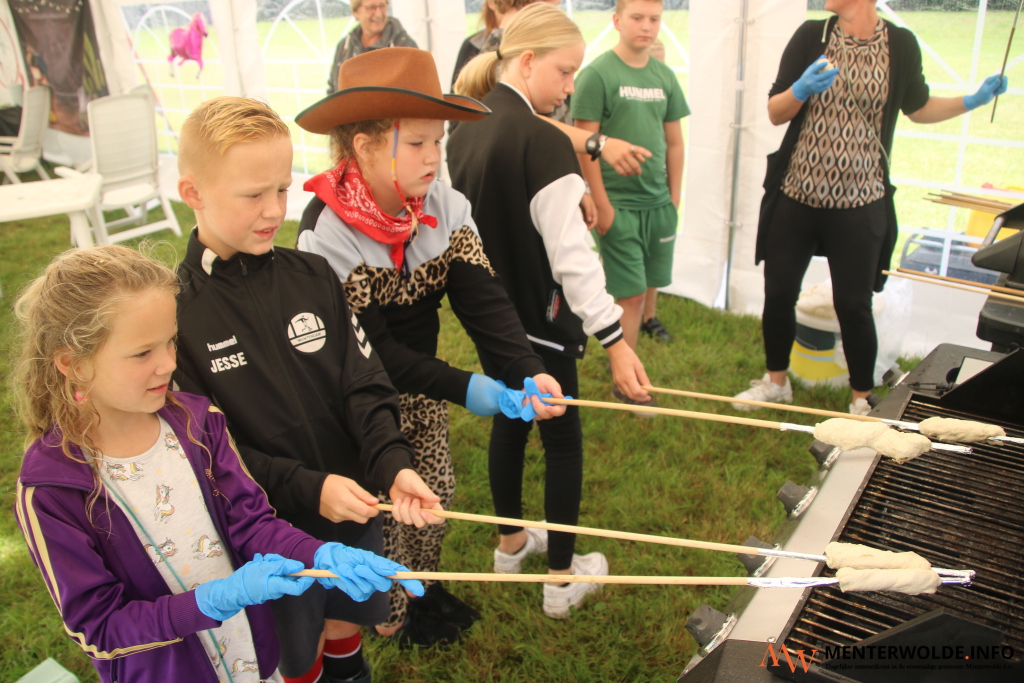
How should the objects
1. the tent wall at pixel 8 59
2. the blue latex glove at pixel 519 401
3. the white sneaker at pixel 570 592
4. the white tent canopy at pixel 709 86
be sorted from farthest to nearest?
the tent wall at pixel 8 59 → the white tent canopy at pixel 709 86 → the white sneaker at pixel 570 592 → the blue latex glove at pixel 519 401

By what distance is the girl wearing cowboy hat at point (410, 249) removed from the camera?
1816mm

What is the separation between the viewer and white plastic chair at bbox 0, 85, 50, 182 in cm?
880

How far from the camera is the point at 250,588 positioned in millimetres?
1288

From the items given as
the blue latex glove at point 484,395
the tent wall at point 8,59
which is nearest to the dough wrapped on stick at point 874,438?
the blue latex glove at point 484,395

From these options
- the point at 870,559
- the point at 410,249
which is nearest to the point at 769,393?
the point at 410,249

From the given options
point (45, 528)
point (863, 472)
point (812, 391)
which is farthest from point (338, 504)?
point (812, 391)

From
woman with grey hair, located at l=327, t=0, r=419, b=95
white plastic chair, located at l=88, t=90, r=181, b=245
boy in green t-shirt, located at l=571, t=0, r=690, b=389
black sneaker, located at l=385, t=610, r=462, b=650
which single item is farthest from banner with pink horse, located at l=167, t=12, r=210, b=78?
black sneaker, located at l=385, t=610, r=462, b=650

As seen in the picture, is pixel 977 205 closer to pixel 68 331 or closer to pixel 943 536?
pixel 943 536

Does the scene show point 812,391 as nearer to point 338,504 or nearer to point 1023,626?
point 1023,626

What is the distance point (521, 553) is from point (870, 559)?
5.50ft

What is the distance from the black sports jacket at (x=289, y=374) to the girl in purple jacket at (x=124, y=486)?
113 millimetres

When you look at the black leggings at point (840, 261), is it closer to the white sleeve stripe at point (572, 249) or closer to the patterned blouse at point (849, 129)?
the patterned blouse at point (849, 129)

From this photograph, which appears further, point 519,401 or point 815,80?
point 815,80

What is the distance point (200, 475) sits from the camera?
146cm
